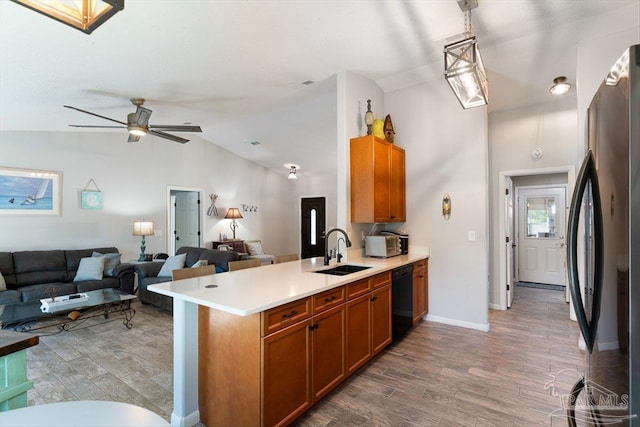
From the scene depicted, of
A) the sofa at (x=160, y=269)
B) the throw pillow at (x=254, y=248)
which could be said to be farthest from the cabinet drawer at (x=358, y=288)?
the throw pillow at (x=254, y=248)

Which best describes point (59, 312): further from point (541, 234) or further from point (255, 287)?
point (541, 234)

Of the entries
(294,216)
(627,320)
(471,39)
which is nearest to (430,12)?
(471,39)

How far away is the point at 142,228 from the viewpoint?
18.9ft

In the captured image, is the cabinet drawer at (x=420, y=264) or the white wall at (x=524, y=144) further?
the white wall at (x=524, y=144)

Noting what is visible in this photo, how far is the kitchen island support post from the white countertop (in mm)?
151

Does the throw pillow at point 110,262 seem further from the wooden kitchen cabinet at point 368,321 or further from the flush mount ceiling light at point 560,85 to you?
the flush mount ceiling light at point 560,85

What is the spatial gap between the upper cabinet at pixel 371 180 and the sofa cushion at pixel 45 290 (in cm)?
396

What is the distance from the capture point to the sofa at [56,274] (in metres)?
4.18

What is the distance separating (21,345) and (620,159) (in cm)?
181

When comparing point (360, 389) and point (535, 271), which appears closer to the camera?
point (360, 389)

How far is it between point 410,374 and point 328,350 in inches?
36.8

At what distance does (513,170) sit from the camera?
4.77 meters

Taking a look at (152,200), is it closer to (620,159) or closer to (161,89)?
(161,89)

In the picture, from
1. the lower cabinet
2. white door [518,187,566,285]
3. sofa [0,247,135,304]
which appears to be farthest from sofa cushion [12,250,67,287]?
white door [518,187,566,285]
